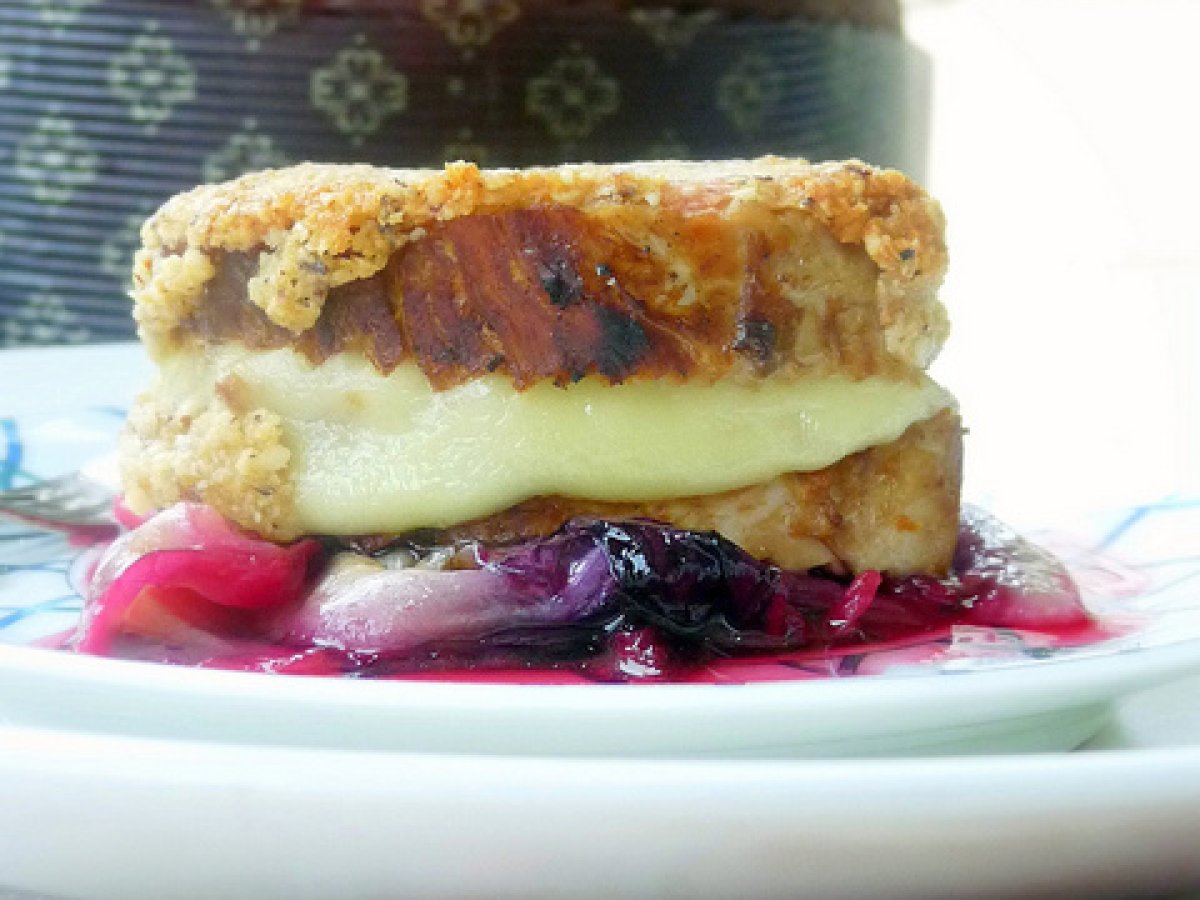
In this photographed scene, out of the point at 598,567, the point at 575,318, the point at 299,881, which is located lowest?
the point at 598,567

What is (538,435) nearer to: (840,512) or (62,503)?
(840,512)

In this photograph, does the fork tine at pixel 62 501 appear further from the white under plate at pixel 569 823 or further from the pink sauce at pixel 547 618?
the white under plate at pixel 569 823

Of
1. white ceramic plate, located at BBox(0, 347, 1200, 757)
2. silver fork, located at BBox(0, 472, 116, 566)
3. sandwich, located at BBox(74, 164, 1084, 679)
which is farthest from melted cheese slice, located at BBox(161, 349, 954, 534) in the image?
silver fork, located at BBox(0, 472, 116, 566)

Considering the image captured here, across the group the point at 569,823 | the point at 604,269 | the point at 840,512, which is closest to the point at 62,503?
the point at 604,269

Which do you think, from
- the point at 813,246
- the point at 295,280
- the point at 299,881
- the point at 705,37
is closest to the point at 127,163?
the point at 705,37

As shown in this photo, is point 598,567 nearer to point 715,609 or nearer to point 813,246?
point 715,609

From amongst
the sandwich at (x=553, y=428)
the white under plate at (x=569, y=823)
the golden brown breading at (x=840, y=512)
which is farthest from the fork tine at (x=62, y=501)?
the white under plate at (x=569, y=823)
